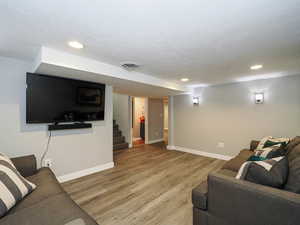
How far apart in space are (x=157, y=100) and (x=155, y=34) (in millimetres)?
4967

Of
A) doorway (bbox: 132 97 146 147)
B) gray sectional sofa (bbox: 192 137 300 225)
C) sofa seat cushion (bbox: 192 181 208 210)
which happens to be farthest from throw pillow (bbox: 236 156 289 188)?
doorway (bbox: 132 97 146 147)

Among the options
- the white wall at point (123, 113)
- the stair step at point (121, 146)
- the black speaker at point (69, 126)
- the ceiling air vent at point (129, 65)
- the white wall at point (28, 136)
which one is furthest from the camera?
the white wall at point (123, 113)

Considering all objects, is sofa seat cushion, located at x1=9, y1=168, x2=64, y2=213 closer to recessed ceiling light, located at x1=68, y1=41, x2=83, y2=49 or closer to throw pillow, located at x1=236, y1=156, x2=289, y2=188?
recessed ceiling light, located at x1=68, y1=41, x2=83, y2=49

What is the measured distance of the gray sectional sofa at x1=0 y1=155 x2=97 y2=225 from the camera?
1.03m

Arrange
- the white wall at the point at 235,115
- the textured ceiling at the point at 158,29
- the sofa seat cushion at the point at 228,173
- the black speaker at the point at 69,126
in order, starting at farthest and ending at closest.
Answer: the white wall at the point at 235,115 < the black speaker at the point at 69,126 < the sofa seat cushion at the point at 228,173 < the textured ceiling at the point at 158,29

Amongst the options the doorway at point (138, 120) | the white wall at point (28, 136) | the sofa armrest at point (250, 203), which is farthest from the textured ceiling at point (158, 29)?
the doorway at point (138, 120)

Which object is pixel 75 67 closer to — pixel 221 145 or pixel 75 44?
pixel 75 44

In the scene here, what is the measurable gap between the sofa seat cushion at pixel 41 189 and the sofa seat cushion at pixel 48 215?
8cm

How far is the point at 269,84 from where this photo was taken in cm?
324

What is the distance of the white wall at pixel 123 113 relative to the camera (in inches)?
212

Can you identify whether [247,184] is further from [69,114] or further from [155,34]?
[69,114]

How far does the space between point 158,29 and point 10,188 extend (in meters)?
1.99

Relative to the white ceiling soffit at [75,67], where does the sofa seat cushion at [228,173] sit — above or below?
below

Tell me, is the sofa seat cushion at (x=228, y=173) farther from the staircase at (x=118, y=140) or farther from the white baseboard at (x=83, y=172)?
the staircase at (x=118, y=140)
